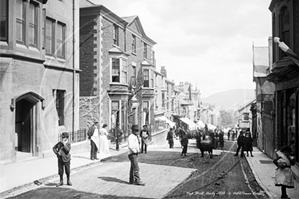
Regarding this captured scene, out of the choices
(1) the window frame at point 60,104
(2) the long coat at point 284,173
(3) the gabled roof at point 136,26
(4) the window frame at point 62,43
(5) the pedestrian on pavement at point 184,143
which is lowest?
(5) the pedestrian on pavement at point 184,143

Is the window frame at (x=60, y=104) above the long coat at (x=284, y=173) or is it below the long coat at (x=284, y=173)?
above

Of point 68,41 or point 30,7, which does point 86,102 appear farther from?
point 30,7

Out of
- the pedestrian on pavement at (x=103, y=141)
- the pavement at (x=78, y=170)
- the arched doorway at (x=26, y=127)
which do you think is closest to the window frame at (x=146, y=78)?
the pavement at (x=78, y=170)

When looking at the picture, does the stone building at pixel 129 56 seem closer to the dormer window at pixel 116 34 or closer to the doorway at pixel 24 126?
the dormer window at pixel 116 34

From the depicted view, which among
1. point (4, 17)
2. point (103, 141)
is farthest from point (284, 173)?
point (4, 17)

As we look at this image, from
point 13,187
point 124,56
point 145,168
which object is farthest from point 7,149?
point 124,56

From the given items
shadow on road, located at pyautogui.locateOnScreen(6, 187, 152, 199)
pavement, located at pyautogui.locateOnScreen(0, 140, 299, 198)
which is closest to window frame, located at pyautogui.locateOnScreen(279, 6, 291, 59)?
pavement, located at pyautogui.locateOnScreen(0, 140, 299, 198)

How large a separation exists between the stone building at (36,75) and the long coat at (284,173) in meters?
8.03

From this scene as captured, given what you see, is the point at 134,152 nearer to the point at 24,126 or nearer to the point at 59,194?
the point at 59,194

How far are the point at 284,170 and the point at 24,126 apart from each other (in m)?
9.82

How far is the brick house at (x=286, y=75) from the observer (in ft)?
16.8

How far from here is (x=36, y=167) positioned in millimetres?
9773

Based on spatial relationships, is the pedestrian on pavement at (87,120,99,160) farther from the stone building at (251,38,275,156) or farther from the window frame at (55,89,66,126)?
the stone building at (251,38,275,156)

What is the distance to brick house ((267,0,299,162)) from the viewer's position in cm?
511
